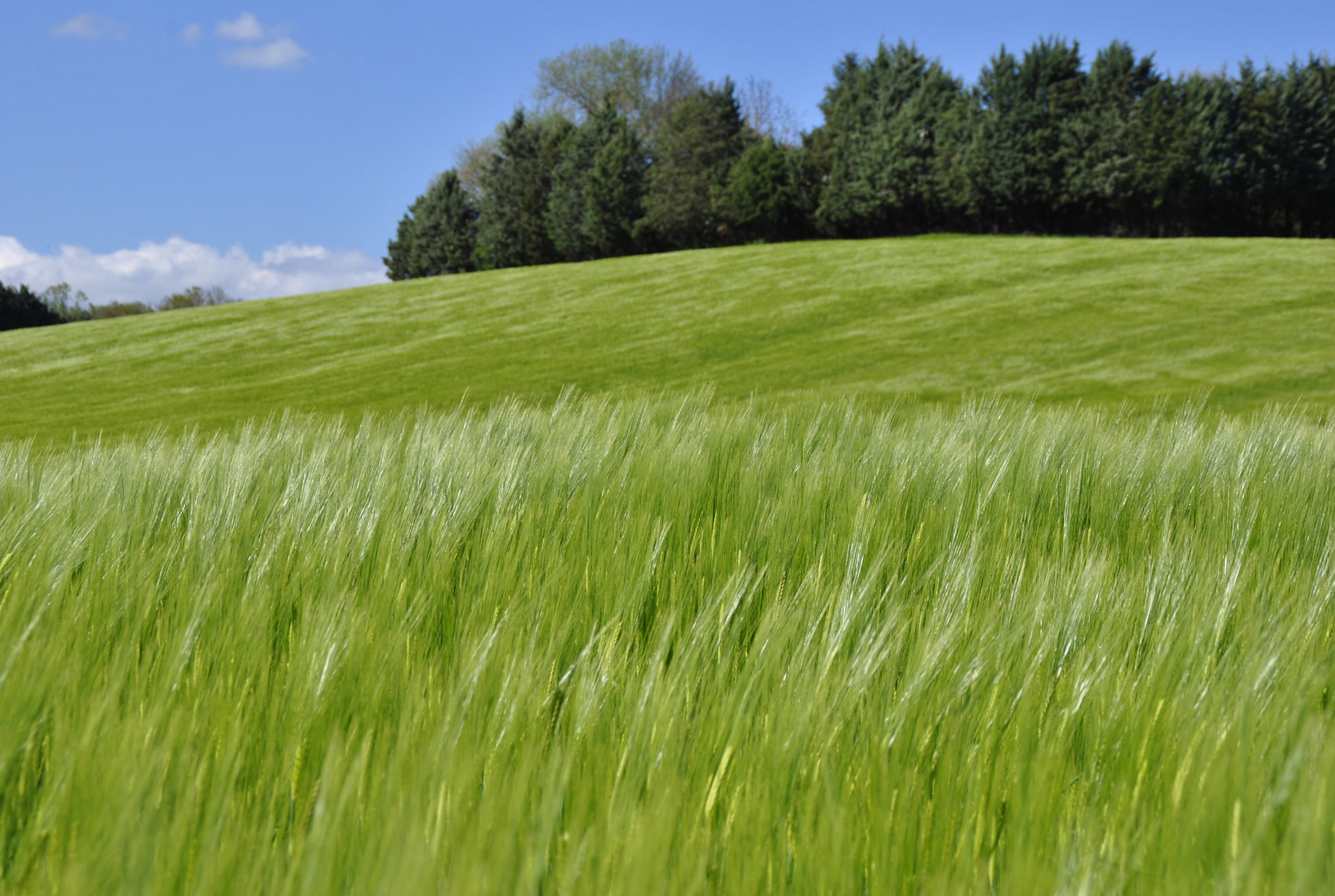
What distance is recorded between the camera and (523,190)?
133 ft

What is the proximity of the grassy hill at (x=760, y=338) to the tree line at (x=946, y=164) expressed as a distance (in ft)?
40.0

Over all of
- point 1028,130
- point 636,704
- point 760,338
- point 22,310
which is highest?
point 1028,130

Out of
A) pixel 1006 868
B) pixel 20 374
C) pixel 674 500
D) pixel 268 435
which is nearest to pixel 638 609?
pixel 674 500

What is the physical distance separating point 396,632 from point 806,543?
2.49ft

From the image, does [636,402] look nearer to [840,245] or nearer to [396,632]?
[396,632]

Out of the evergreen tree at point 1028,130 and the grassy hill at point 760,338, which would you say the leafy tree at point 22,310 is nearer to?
the grassy hill at point 760,338

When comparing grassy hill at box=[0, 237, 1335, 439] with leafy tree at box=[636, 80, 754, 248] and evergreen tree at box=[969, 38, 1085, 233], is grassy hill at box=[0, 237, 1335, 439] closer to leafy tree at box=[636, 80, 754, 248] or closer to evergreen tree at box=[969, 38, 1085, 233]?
evergreen tree at box=[969, 38, 1085, 233]

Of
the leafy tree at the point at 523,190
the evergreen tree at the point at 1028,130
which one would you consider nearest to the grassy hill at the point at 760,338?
the evergreen tree at the point at 1028,130

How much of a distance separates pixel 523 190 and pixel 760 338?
97.9ft

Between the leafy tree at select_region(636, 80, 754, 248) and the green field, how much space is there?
35729 mm

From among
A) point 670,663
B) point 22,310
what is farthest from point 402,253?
point 670,663

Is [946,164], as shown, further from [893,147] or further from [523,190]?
[523,190]

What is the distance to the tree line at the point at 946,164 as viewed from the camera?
3155 cm

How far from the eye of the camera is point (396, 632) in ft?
2.92
